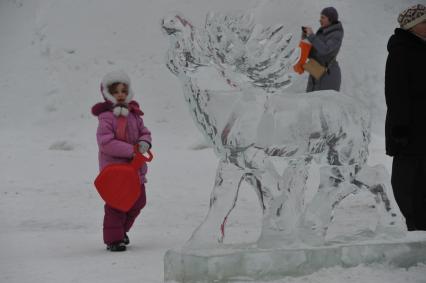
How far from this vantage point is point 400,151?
15.9ft

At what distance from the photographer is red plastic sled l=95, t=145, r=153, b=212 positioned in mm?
4898

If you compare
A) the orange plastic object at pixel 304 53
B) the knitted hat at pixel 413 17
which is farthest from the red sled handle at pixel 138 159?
the orange plastic object at pixel 304 53

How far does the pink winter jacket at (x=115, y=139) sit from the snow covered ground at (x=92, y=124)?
24.6 inches

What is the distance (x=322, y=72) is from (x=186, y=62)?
364 cm

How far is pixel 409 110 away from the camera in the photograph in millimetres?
4746

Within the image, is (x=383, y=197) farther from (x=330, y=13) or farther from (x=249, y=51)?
(x=330, y=13)

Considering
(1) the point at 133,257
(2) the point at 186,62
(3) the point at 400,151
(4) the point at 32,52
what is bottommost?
(1) the point at 133,257

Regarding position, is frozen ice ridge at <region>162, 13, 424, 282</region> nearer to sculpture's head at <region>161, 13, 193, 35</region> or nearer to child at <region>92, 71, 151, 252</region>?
sculpture's head at <region>161, 13, 193, 35</region>

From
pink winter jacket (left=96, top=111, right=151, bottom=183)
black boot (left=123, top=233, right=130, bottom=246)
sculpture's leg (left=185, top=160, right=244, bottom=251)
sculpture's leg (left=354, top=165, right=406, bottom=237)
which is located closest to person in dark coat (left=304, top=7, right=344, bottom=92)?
pink winter jacket (left=96, top=111, right=151, bottom=183)

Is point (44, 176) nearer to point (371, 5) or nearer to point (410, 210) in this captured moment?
point (410, 210)

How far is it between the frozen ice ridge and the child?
130cm

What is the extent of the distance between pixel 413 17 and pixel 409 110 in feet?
1.92

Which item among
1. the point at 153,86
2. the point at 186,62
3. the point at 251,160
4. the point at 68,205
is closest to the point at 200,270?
the point at 251,160

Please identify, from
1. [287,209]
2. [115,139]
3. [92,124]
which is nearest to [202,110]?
[287,209]
